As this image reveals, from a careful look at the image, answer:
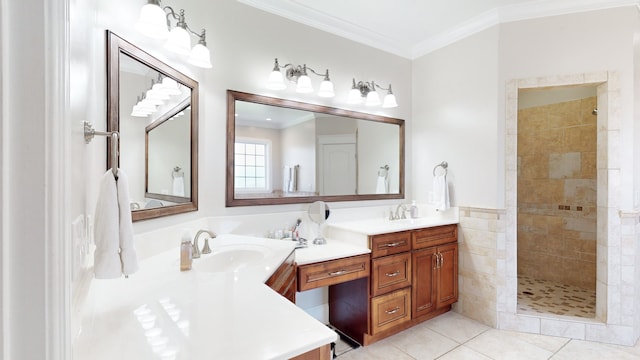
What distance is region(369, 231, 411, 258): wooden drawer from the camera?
2.32 metres

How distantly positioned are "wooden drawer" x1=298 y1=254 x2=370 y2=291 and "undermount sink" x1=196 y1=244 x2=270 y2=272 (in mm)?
319

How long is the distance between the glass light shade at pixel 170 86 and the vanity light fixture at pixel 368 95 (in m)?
1.54

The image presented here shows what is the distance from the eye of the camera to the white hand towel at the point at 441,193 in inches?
114

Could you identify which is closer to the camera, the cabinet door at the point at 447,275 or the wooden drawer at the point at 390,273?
the wooden drawer at the point at 390,273

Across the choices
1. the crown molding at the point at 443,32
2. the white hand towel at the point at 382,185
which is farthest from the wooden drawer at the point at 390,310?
the crown molding at the point at 443,32

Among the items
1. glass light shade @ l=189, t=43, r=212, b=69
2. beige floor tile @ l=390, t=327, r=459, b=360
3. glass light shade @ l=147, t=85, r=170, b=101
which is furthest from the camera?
beige floor tile @ l=390, t=327, r=459, b=360

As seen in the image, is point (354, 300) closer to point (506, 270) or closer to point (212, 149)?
point (506, 270)

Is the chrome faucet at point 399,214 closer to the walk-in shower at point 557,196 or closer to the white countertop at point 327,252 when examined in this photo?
the white countertop at point 327,252

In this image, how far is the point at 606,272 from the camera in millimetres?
2352

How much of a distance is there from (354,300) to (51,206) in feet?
7.66

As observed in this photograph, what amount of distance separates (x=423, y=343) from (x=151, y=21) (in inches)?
111

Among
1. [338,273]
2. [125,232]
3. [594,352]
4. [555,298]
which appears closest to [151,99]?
[125,232]

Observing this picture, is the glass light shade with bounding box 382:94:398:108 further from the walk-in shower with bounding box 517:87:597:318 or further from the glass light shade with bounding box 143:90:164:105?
the glass light shade with bounding box 143:90:164:105

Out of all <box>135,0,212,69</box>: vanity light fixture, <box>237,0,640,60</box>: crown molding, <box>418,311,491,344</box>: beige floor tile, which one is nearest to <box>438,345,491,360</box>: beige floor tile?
<box>418,311,491,344</box>: beige floor tile
